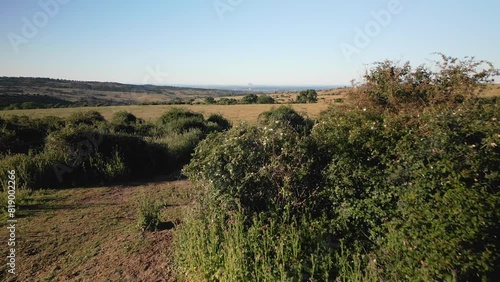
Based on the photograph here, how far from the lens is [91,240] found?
5.64m

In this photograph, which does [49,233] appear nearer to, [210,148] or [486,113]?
[210,148]

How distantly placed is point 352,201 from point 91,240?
4.49 metres

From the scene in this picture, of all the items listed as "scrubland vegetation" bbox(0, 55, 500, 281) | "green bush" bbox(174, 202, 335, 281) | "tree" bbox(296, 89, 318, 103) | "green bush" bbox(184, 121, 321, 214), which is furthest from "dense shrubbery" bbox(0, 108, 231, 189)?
"tree" bbox(296, 89, 318, 103)

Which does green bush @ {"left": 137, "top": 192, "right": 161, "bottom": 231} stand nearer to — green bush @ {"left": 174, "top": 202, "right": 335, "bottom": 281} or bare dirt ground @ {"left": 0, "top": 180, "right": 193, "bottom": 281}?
bare dirt ground @ {"left": 0, "top": 180, "right": 193, "bottom": 281}

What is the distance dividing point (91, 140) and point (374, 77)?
9421 mm

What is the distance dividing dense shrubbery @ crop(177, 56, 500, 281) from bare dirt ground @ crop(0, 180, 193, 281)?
2.52ft

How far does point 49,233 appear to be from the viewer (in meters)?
6.00

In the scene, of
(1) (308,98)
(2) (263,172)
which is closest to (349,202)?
(2) (263,172)

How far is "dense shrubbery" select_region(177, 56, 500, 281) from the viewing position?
3.14m

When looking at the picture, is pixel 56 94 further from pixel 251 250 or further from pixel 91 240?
pixel 251 250

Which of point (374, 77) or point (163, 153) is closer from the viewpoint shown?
point (374, 77)

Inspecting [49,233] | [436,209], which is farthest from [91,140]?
[436,209]

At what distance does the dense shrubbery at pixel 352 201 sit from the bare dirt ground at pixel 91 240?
77cm

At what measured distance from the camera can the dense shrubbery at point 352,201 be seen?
3.14m
